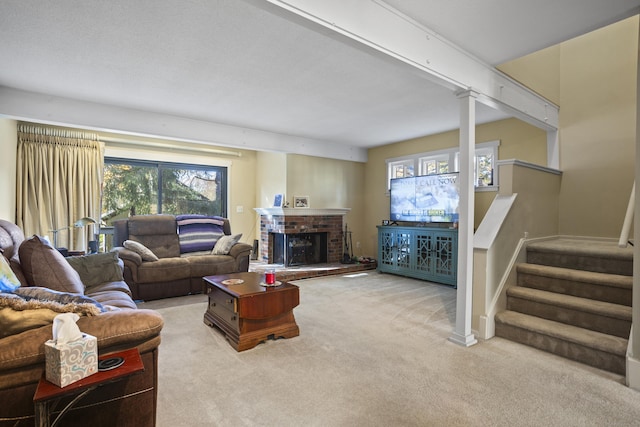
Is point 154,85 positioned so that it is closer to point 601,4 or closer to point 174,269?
point 174,269

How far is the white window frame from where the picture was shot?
181 inches

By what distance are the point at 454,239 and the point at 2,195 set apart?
5.63 meters

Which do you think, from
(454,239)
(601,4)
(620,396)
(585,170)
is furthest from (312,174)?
(620,396)

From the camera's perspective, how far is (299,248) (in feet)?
19.7

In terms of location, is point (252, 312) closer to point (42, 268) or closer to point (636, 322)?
point (42, 268)

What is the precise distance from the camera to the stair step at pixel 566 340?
223 centimetres

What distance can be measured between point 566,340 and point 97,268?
12.9ft

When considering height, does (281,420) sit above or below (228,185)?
below

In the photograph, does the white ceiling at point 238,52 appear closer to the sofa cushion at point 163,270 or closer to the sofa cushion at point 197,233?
the sofa cushion at point 197,233

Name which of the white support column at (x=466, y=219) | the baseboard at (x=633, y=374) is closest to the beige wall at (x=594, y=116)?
the white support column at (x=466, y=219)

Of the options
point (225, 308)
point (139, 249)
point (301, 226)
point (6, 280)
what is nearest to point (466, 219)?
point (225, 308)

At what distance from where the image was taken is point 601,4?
209 cm

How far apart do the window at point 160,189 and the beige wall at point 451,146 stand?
2995mm

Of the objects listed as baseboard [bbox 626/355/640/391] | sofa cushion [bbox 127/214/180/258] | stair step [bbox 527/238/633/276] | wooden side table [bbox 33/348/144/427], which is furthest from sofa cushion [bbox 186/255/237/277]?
baseboard [bbox 626/355/640/391]
